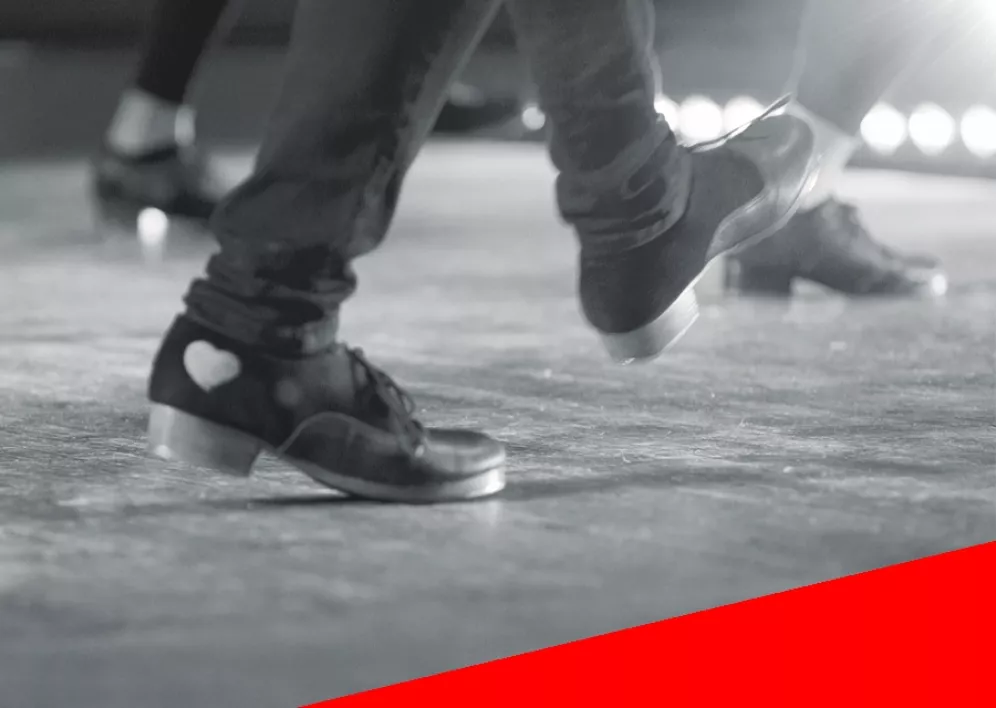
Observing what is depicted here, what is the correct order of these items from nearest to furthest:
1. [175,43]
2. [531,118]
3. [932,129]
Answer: [175,43] → [932,129] → [531,118]

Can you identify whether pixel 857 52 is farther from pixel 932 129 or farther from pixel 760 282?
pixel 932 129

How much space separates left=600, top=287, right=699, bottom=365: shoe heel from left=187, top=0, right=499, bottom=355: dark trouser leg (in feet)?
0.79

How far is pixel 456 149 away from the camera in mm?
4188

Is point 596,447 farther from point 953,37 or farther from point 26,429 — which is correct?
point 953,37

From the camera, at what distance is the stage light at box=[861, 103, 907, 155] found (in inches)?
134

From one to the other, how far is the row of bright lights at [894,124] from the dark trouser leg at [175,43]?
105cm

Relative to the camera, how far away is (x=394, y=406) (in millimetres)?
932

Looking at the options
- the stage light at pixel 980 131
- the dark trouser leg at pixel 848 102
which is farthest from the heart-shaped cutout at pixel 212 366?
the stage light at pixel 980 131

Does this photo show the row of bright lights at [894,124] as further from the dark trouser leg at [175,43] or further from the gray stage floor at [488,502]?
the gray stage floor at [488,502]

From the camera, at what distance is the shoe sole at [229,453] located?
887mm

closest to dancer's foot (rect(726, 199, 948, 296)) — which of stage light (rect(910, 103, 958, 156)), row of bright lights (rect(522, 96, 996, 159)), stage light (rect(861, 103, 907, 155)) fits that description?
row of bright lights (rect(522, 96, 996, 159))

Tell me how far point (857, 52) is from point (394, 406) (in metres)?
A: 0.79

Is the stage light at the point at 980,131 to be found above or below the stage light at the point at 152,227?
above

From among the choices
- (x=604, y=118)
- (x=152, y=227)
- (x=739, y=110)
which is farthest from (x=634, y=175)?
(x=739, y=110)
